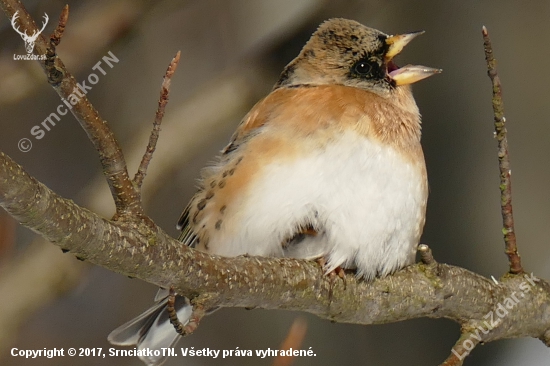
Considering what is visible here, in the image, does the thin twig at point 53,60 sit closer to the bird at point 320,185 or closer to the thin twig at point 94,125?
the thin twig at point 94,125

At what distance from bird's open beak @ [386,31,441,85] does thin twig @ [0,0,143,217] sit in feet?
1.98

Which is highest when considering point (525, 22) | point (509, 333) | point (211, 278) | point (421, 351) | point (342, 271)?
point (525, 22)

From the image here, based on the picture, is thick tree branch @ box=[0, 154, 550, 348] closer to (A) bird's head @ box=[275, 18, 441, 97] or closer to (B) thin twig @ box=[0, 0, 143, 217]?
(B) thin twig @ box=[0, 0, 143, 217]

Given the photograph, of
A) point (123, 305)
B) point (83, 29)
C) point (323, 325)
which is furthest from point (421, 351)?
point (83, 29)

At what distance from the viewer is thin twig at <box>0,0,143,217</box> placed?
69 cm

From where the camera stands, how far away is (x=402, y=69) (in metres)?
1.23

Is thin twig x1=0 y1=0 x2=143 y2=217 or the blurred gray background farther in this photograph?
the blurred gray background

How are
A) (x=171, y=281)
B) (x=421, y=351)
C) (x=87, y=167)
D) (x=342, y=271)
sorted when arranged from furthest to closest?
(x=421, y=351) < (x=87, y=167) < (x=342, y=271) < (x=171, y=281)

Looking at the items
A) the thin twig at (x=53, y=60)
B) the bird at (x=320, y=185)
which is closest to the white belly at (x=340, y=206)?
the bird at (x=320, y=185)

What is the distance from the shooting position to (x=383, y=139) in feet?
3.58

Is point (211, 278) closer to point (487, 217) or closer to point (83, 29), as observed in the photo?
point (83, 29)

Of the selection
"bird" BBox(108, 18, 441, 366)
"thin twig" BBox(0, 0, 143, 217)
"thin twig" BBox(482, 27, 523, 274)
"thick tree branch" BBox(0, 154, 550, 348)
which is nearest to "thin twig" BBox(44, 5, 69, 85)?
"thin twig" BBox(0, 0, 143, 217)

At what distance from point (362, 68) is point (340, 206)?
1.03 ft

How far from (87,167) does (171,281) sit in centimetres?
67
